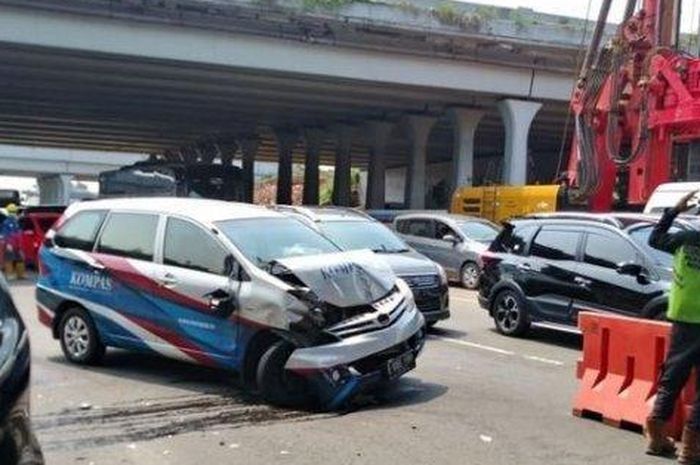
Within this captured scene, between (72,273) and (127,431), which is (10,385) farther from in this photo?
(72,273)

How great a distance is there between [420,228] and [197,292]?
14.0 metres

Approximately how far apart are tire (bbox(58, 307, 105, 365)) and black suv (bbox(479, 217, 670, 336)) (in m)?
5.52

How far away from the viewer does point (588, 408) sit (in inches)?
300

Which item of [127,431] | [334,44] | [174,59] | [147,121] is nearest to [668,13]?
[334,44]

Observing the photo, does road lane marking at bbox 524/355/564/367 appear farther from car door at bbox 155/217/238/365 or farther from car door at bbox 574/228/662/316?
car door at bbox 155/217/238/365

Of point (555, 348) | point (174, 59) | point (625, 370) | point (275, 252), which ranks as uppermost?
point (174, 59)

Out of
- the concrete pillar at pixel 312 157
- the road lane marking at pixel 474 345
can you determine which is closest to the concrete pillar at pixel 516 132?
the concrete pillar at pixel 312 157

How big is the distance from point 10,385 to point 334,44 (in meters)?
29.8

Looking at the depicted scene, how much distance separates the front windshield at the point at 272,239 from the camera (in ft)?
27.4

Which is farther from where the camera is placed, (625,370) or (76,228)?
(76,228)

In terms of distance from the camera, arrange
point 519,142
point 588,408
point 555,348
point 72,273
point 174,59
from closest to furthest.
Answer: point 588,408
point 72,273
point 555,348
point 174,59
point 519,142

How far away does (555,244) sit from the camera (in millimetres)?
12258

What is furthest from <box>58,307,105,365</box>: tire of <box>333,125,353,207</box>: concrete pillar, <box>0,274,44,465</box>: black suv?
<box>333,125,353,207</box>: concrete pillar

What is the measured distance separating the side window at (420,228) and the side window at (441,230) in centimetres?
16
